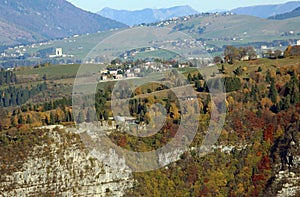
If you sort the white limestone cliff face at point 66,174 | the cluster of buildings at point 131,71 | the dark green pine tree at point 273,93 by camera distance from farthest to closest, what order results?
the cluster of buildings at point 131,71
the dark green pine tree at point 273,93
the white limestone cliff face at point 66,174

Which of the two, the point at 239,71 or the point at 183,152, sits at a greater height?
the point at 239,71

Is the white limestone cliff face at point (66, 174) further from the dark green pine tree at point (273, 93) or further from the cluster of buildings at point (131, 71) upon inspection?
the cluster of buildings at point (131, 71)

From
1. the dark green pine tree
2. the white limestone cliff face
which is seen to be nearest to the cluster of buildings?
the dark green pine tree

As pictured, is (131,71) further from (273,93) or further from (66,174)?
(66,174)

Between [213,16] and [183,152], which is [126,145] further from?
[213,16]

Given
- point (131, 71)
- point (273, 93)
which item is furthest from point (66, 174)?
point (131, 71)

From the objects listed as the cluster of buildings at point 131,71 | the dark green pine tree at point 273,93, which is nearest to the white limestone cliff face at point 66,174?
the dark green pine tree at point 273,93

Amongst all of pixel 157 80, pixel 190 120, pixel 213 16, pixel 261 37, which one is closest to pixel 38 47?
pixel 213 16

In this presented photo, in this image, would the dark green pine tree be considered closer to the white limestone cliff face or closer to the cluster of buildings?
the white limestone cliff face
